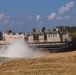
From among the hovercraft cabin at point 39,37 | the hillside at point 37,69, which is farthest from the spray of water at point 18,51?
the hillside at point 37,69

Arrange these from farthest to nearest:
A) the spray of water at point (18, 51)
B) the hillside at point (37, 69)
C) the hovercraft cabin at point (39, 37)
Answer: the hovercraft cabin at point (39, 37), the spray of water at point (18, 51), the hillside at point (37, 69)

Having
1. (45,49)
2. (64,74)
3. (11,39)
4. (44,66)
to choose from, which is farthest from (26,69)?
(11,39)

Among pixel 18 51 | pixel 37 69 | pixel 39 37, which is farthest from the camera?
pixel 39 37

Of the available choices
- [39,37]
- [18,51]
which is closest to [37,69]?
[18,51]

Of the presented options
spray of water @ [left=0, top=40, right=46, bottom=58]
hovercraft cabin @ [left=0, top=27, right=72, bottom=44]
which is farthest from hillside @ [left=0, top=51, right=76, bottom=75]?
hovercraft cabin @ [left=0, top=27, right=72, bottom=44]

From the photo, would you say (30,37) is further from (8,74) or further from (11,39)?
(8,74)

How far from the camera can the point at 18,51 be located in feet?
152

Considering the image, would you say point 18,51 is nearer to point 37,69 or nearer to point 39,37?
point 39,37

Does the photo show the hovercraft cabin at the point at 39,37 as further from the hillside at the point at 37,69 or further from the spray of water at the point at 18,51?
the hillside at the point at 37,69

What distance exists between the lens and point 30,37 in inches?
1946

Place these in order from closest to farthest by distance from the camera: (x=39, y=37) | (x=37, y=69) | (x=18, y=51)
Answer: (x=37, y=69)
(x=18, y=51)
(x=39, y=37)

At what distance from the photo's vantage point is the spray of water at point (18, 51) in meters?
44.4

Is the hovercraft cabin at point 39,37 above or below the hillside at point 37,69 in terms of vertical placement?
above

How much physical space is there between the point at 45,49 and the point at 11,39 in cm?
873
